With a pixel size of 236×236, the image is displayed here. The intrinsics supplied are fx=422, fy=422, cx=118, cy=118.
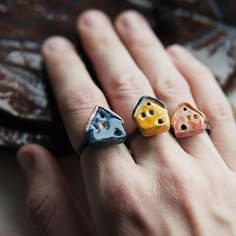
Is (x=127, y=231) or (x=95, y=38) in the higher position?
(x=95, y=38)

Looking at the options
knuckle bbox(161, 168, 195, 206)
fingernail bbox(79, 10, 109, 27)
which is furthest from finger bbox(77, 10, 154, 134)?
knuckle bbox(161, 168, 195, 206)

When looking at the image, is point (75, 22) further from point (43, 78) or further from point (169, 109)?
point (169, 109)

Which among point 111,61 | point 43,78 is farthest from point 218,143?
point 43,78

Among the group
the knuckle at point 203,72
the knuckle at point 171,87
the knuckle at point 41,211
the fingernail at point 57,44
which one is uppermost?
the knuckle at point 203,72

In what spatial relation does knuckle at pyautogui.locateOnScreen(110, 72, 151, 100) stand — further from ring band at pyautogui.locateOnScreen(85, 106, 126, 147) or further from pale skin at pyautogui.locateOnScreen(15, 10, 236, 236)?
ring band at pyautogui.locateOnScreen(85, 106, 126, 147)

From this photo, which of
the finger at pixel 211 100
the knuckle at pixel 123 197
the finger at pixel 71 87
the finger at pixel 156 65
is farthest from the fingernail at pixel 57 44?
the knuckle at pixel 123 197

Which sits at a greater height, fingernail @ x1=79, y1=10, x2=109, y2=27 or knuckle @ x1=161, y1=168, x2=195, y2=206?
fingernail @ x1=79, y1=10, x2=109, y2=27

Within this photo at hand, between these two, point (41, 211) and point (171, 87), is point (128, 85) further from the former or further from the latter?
point (41, 211)

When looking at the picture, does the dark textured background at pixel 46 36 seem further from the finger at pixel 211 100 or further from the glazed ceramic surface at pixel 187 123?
the glazed ceramic surface at pixel 187 123
